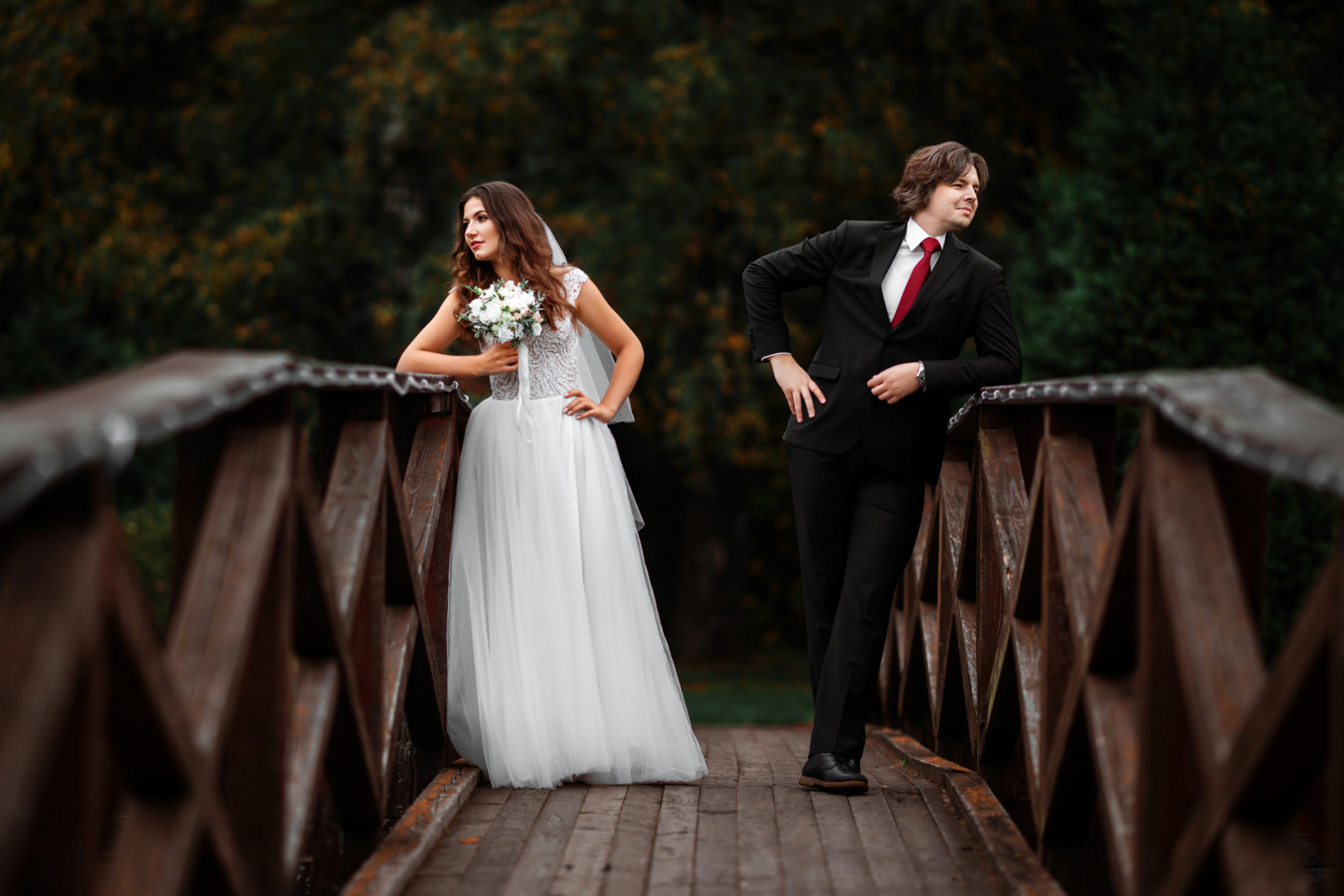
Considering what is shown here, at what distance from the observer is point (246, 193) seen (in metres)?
11.9

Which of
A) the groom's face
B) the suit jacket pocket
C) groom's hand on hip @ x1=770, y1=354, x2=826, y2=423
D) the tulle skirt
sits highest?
the groom's face

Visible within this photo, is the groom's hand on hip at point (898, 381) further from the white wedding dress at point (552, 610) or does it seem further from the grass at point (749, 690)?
the grass at point (749, 690)

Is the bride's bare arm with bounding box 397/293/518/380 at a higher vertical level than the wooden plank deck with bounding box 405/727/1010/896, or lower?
higher

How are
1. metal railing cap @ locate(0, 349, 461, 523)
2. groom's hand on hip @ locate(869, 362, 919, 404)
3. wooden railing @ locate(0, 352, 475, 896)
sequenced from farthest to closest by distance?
groom's hand on hip @ locate(869, 362, 919, 404), wooden railing @ locate(0, 352, 475, 896), metal railing cap @ locate(0, 349, 461, 523)

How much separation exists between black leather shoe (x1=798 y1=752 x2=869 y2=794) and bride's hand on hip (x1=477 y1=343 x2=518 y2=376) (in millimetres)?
1477

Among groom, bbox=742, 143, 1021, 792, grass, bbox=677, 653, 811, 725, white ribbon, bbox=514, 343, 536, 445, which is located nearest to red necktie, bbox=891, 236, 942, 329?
groom, bbox=742, 143, 1021, 792

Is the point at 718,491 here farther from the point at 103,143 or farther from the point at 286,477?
the point at 286,477

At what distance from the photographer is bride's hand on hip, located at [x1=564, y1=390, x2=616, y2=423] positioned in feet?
13.5

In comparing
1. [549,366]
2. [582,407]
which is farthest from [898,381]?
[549,366]

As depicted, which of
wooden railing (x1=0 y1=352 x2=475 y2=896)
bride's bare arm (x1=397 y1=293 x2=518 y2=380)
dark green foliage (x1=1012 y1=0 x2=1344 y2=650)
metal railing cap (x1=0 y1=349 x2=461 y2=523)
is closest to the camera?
metal railing cap (x1=0 y1=349 x2=461 y2=523)

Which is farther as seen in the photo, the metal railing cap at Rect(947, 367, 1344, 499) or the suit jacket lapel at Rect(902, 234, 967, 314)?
the suit jacket lapel at Rect(902, 234, 967, 314)

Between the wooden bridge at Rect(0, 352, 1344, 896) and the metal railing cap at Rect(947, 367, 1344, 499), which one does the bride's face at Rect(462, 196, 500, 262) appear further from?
the metal railing cap at Rect(947, 367, 1344, 499)

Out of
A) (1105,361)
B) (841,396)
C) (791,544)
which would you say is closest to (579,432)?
(841,396)

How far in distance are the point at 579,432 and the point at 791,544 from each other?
991cm
